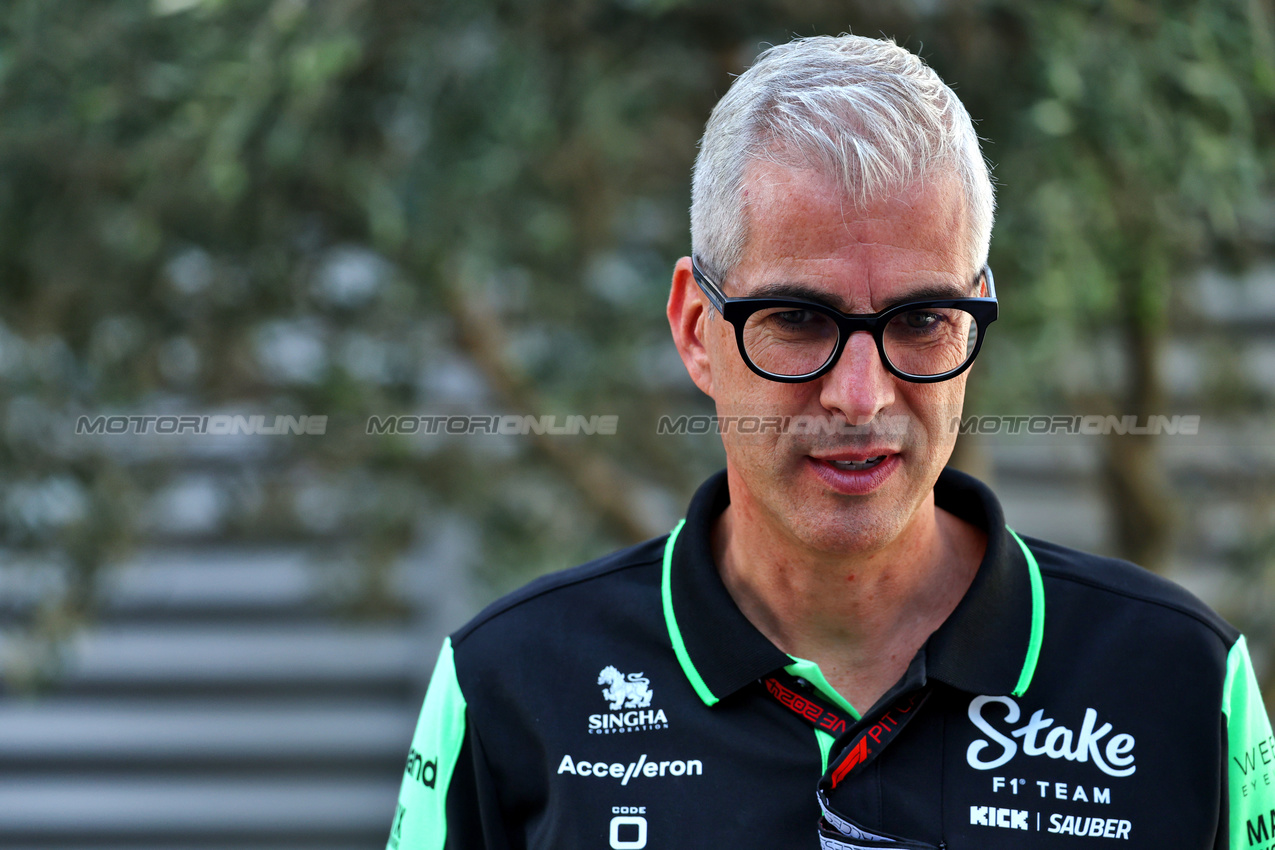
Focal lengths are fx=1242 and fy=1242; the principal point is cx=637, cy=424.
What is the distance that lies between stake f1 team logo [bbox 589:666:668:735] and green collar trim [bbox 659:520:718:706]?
0.19ft

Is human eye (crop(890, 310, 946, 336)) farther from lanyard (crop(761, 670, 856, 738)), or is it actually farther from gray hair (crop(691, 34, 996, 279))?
lanyard (crop(761, 670, 856, 738))

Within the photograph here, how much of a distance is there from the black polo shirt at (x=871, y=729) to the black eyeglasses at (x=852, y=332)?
1.07 feet

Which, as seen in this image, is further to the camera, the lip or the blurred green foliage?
the blurred green foliage

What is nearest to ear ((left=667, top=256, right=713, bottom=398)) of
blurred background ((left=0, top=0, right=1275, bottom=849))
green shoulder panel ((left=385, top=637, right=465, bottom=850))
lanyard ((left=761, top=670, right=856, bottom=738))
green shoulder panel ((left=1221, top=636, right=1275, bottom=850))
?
lanyard ((left=761, top=670, right=856, bottom=738))

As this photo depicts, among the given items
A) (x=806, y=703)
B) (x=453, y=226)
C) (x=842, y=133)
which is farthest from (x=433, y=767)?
(x=453, y=226)

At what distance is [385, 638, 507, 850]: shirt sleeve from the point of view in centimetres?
172

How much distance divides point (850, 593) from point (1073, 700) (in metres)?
0.31

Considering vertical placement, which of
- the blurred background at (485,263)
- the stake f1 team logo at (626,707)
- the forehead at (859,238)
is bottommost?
the stake f1 team logo at (626,707)

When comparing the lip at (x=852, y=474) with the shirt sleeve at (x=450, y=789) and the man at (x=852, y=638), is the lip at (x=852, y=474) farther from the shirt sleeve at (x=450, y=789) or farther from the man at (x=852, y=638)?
the shirt sleeve at (x=450, y=789)

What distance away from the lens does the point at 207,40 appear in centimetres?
325

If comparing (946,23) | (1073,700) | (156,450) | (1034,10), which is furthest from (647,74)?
(1073,700)

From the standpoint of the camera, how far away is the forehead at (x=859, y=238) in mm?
1497

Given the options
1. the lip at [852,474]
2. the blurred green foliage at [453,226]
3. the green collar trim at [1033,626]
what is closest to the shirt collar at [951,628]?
the green collar trim at [1033,626]

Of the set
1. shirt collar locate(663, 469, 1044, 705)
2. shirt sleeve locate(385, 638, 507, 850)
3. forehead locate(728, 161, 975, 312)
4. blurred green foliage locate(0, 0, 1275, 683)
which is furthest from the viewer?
blurred green foliage locate(0, 0, 1275, 683)
